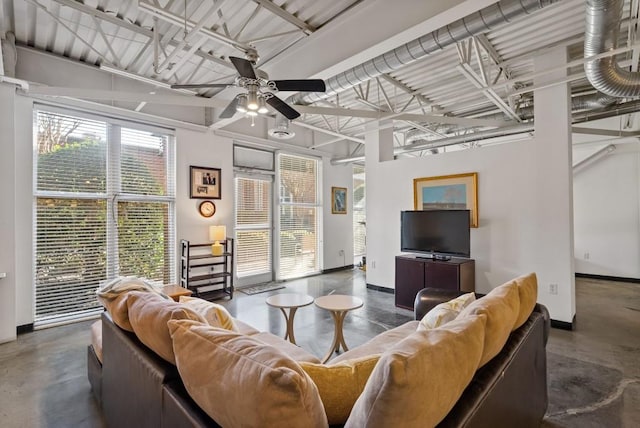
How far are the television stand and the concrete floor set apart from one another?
31 cm

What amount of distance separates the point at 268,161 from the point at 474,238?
403 centimetres

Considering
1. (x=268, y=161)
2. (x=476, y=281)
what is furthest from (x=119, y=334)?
(x=268, y=161)

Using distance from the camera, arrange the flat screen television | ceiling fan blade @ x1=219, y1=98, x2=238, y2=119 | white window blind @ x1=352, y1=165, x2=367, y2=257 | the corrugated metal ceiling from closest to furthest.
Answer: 1. ceiling fan blade @ x1=219, y1=98, x2=238, y2=119
2. the corrugated metal ceiling
3. the flat screen television
4. white window blind @ x1=352, y1=165, x2=367, y2=257

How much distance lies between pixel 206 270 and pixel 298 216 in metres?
2.33

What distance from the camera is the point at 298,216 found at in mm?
6789

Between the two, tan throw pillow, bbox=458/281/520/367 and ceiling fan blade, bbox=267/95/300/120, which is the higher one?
ceiling fan blade, bbox=267/95/300/120

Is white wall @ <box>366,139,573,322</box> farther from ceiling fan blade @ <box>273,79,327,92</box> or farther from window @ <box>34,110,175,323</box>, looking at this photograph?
window @ <box>34,110,175,323</box>

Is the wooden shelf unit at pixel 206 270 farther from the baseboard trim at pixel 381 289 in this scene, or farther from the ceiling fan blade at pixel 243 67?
the ceiling fan blade at pixel 243 67

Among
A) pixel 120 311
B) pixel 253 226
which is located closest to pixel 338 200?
pixel 253 226

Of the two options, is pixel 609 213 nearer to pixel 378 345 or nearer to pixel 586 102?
pixel 586 102

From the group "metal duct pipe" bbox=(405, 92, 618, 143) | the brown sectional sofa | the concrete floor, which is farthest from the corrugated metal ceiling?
the concrete floor

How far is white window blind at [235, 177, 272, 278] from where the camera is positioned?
19.2 ft

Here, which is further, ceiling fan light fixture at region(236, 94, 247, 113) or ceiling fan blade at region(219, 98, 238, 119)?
ceiling fan blade at region(219, 98, 238, 119)

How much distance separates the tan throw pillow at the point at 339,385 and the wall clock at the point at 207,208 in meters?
4.43
